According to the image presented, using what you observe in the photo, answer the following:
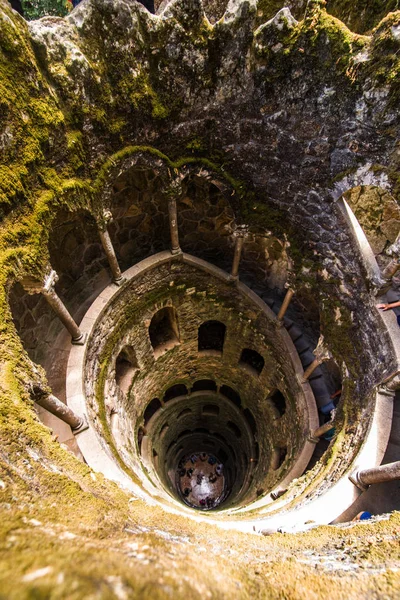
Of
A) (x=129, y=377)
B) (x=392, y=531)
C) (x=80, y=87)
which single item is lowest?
(x=392, y=531)

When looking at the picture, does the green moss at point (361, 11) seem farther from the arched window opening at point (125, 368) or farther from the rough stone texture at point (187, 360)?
the arched window opening at point (125, 368)

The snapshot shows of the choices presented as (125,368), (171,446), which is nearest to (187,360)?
(125,368)

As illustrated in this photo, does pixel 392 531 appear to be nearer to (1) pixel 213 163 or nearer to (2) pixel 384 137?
(2) pixel 384 137

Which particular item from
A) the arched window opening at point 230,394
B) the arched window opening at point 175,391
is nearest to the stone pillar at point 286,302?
the arched window opening at point 230,394

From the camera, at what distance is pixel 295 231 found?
7.93 meters

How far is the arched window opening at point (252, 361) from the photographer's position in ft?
39.3

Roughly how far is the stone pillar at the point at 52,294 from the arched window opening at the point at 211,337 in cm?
621

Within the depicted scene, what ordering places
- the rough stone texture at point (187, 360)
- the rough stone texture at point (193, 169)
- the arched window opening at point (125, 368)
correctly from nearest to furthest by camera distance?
the rough stone texture at point (193, 169)
the rough stone texture at point (187, 360)
the arched window opening at point (125, 368)

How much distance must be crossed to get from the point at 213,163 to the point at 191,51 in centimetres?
228

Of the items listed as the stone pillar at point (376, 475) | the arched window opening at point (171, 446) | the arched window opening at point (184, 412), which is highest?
the arched window opening at point (184, 412)

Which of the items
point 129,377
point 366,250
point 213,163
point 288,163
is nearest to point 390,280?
point 366,250

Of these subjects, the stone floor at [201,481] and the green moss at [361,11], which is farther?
the stone floor at [201,481]

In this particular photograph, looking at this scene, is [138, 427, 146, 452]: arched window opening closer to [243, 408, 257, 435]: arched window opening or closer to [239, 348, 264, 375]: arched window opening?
[243, 408, 257, 435]: arched window opening

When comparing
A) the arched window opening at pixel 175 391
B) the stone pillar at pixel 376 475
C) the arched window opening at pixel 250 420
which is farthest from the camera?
the arched window opening at pixel 175 391
